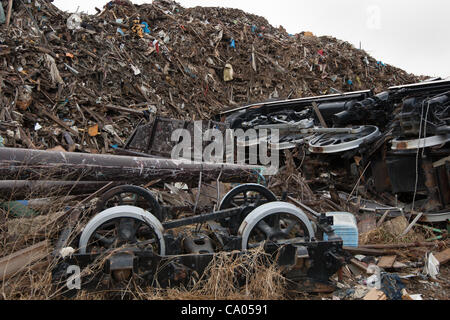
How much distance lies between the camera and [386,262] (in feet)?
11.5

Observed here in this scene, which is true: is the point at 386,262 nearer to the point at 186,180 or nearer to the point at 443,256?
the point at 443,256

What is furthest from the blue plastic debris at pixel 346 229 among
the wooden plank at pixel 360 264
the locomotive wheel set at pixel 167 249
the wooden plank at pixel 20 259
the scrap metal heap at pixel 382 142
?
the wooden plank at pixel 20 259

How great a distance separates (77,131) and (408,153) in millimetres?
6941

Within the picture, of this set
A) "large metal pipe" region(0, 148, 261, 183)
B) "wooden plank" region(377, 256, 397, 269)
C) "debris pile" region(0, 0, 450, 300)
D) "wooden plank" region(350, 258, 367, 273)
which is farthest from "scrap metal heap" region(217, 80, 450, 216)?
"large metal pipe" region(0, 148, 261, 183)

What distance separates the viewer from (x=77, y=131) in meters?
A: 7.50

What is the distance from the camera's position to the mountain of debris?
7.47 meters

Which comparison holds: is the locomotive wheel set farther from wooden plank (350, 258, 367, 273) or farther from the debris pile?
wooden plank (350, 258, 367, 273)

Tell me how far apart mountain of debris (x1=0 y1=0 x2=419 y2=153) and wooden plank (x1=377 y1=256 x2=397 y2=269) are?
6.38 m

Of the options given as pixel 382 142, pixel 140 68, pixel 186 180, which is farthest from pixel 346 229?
pixel 140 68

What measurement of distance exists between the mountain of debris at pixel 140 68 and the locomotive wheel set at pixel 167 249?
448 cm

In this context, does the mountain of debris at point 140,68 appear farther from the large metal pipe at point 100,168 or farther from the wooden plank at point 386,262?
the wooden plank at point 386,262

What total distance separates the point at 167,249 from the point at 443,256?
128 inches
